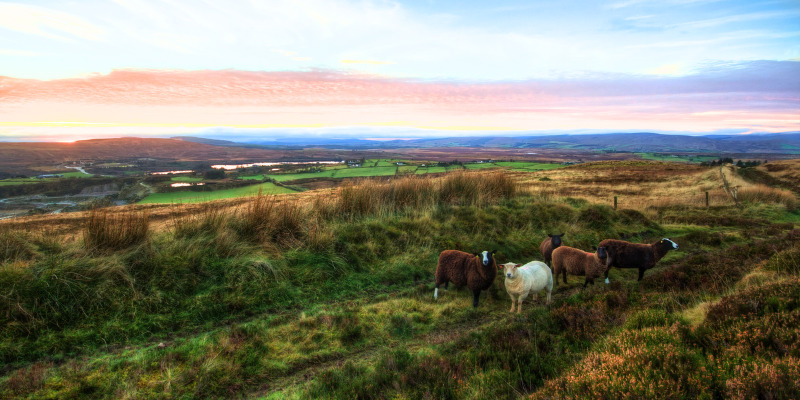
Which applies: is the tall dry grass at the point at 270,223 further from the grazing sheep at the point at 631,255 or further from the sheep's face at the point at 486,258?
the grazing sheep at the point at 631,255

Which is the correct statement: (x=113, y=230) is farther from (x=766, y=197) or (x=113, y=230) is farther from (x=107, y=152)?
(x=107, y=152)

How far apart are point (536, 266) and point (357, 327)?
4.25 metres

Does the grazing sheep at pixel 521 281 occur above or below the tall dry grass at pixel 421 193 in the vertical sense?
below

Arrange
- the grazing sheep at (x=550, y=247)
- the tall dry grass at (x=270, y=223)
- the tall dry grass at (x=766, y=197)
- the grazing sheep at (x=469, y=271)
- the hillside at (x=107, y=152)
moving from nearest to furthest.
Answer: the grazing sheep at (x=469, y=271) → the tall dry grass at (x=270, y=223) → the grazing sheep at (x=550, y=247) → the tall dry grass at (x=766, y=197) → the hillside at (x=107, y=152)

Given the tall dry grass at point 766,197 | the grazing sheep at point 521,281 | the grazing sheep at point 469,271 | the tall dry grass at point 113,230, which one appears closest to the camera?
the grazing sheep at point 521,281

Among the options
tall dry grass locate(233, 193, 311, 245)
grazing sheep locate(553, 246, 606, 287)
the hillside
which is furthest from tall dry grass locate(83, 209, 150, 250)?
the hillside

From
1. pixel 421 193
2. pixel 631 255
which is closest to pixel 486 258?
pixel 631 255

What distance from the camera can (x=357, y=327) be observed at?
6.03 metres

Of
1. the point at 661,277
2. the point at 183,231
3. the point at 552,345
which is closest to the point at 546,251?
the point at 661,277

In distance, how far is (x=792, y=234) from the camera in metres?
11.4

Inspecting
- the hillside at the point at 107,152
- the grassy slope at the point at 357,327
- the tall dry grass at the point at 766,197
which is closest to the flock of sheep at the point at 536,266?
the grassy slope at the point at 357,327

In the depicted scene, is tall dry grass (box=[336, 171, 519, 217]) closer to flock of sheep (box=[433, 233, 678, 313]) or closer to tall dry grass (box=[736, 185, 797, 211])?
flock of sheep (box=[433, 233, 678, 313])

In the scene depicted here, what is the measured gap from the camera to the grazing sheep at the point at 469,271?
743 centimetres

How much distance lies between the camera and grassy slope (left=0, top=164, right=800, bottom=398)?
12.1 ft
